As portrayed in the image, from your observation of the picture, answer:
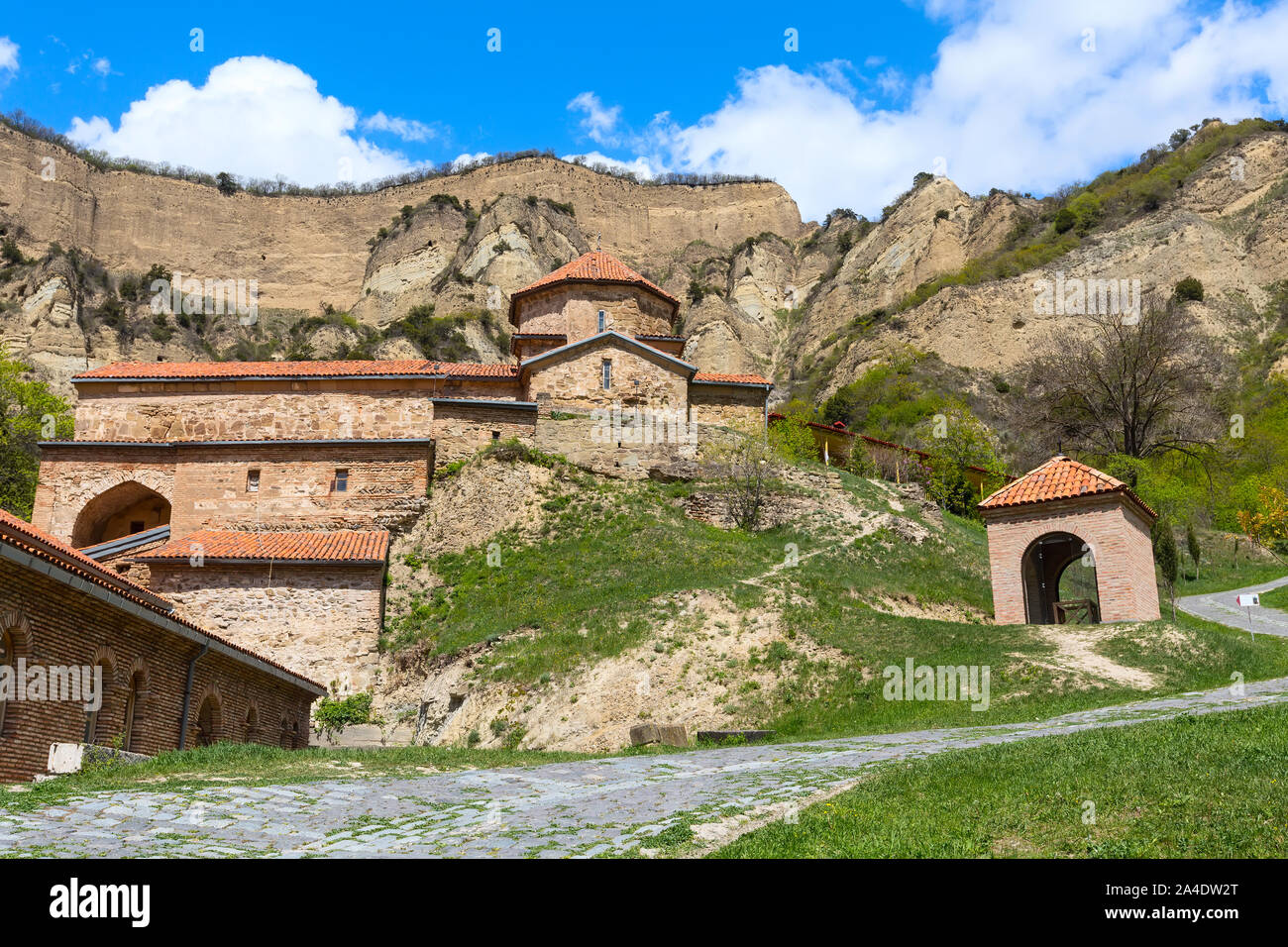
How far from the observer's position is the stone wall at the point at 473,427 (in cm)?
3188

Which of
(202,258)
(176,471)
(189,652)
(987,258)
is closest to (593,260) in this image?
(176,471)

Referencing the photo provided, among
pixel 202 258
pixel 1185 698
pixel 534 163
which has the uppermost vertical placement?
pixel 534 163

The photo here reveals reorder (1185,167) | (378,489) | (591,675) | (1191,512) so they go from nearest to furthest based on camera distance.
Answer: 1. (591,675)
2. (378,489)
3. (1191,512)
4. (1185,167)

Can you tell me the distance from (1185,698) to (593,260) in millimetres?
27218

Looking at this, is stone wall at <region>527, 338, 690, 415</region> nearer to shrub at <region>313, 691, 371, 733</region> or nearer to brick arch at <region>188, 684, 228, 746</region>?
shrub at <region>313, 691, 371, 733</region>

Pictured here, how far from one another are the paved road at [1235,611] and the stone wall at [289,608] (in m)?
22.7

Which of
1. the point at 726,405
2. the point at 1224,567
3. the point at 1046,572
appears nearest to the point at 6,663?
the point at 1046,572

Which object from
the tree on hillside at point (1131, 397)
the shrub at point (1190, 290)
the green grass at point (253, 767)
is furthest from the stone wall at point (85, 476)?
the shrub at point (1190, 290)

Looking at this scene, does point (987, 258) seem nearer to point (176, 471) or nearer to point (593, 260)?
point (593, 260)

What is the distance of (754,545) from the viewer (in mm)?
28109

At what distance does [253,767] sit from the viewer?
41.8 feet

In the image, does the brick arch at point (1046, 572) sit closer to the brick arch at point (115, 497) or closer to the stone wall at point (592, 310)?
the stone wall at point (592, 310)
